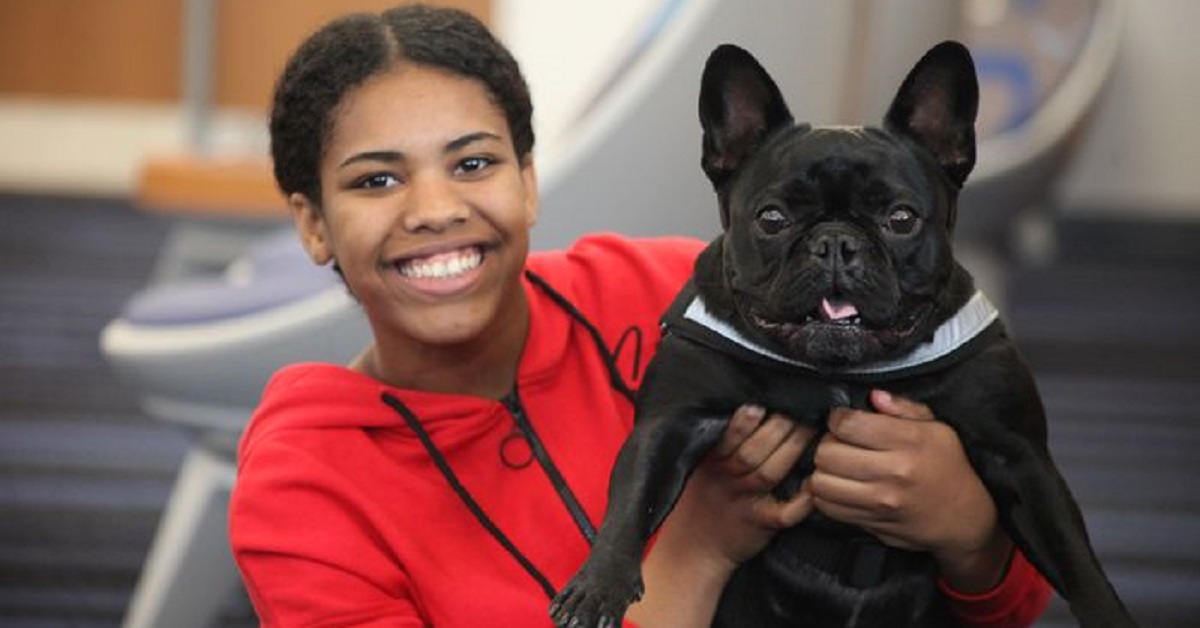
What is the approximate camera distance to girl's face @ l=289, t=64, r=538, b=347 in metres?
1.52

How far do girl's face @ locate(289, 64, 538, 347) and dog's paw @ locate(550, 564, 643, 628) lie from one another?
33 cm

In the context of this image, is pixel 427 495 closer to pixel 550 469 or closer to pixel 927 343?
pixel 550 469

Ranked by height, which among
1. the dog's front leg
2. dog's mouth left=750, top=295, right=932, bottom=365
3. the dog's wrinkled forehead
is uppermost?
the dog's wrinkled forehead

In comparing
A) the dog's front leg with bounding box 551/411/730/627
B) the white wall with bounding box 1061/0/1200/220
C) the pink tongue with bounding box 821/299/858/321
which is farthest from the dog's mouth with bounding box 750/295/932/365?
the white wall with bounding box 1061/0/1200/220

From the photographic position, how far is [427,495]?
1527 mm

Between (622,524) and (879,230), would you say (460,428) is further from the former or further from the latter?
(879,230)

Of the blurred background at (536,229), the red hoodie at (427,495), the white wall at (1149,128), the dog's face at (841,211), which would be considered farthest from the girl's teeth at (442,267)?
the white wall at (1149,128)

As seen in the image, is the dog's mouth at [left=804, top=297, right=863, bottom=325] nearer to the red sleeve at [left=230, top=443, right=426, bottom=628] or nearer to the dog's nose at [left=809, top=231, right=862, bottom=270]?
the dog's nose at [left=809, top=231, right=862, bottom=270]

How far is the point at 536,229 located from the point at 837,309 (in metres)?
1.05

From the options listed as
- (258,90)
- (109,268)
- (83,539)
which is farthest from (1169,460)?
(258,90)

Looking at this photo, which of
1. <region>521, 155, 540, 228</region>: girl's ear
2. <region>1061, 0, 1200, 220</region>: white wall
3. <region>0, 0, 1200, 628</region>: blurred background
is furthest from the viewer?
<region>1061, 0, 1200, 220</region>: white wall

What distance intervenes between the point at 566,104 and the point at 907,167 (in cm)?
285

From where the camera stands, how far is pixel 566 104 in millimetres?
4172

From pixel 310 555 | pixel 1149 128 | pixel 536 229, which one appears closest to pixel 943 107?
pixel 310 555
